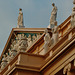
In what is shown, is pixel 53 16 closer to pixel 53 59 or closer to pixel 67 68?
pixel 53 59

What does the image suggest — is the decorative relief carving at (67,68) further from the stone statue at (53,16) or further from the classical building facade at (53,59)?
the stone statue at (53,16)

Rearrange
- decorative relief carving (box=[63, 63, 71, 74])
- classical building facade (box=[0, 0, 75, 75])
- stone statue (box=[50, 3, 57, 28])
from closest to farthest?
decorative relief carving (box=[63, 63, 71, 74])
classical building facade (box=[0, 0, 75, 75])
stone statue (box=[50, 3, 57, 28])

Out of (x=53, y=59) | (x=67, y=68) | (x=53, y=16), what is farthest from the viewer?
(x=53, y=16)

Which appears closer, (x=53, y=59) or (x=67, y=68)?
(x=67, y=68)

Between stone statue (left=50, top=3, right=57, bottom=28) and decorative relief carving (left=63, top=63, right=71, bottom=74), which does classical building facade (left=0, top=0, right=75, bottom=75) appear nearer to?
decorative relief carving (left=63, top=63, right=71, bottom=74)

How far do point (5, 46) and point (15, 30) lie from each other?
1720mm

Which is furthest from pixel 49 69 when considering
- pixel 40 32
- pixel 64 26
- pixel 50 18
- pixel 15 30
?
pixel 15 30

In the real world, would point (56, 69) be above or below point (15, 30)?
below

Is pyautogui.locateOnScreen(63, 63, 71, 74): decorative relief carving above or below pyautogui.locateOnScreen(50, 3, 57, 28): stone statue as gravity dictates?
below

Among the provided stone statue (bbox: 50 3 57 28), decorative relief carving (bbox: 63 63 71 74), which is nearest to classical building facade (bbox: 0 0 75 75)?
decorative relief carving (bbox: 63 63 71 74)

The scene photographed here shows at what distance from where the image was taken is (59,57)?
20.3 m

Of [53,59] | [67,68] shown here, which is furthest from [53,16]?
[67,68]

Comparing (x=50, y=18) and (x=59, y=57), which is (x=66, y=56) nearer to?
(x=59, y=57)

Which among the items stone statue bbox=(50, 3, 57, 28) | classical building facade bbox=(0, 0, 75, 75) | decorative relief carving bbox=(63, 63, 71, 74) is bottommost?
decorative relief carving bbox=(63, 63, 71, 74)
